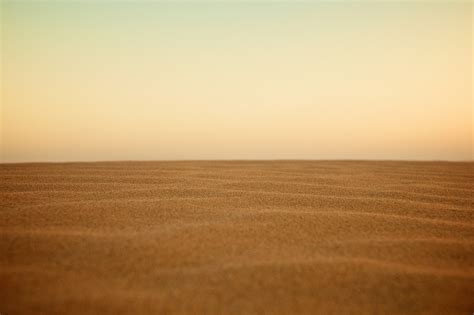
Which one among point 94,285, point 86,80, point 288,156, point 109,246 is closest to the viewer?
point 94,285

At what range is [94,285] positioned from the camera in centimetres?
50

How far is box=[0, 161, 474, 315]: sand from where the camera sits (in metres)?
0.48

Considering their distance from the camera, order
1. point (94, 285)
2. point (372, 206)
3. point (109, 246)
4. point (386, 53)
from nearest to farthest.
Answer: point (94, 285) < point (109, 246) < point (372, 206) < point (386, 53)

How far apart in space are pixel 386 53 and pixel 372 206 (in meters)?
1.33

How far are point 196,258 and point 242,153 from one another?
56.7 inches

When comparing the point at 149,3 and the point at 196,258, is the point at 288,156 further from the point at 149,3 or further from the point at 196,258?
the point at 196,258

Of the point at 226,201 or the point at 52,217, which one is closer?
the point at 52,217

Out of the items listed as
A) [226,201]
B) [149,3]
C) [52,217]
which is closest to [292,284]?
[226,201]

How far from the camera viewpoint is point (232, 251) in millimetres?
603

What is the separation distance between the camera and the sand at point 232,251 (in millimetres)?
483

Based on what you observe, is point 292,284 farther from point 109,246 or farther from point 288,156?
point 288,156

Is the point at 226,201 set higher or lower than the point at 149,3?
lower

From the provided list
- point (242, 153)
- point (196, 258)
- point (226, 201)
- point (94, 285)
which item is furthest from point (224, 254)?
point (242, 153)

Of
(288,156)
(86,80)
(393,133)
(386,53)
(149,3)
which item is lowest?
(288,156)
